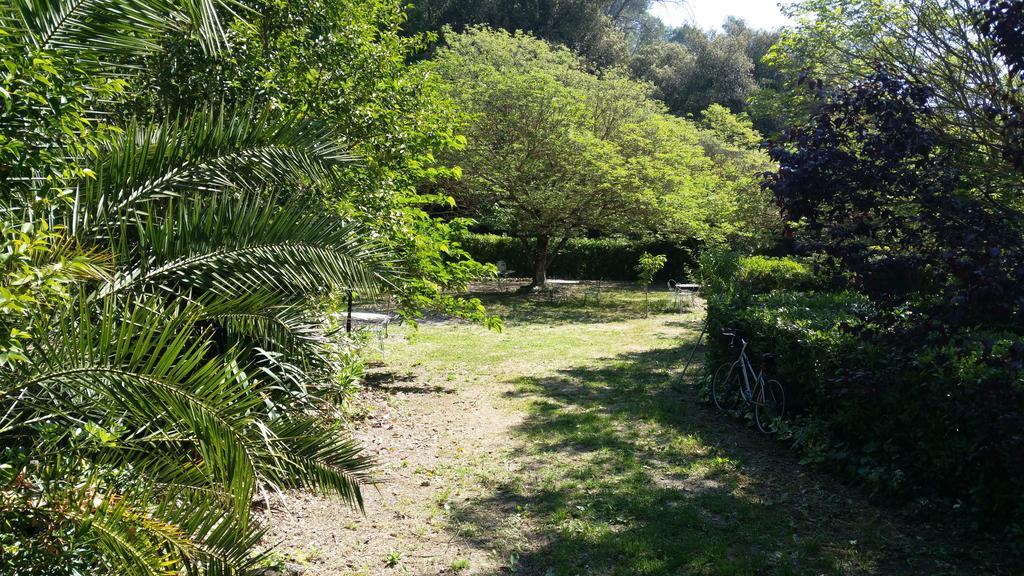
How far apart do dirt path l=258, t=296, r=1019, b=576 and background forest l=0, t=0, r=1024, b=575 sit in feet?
1.66

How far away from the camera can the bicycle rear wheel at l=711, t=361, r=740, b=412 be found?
7.74 metres

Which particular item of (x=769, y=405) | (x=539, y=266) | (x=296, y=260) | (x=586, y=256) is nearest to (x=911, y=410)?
(x=769, y=405)

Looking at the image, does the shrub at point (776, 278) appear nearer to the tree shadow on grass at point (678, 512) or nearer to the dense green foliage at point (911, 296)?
the tree shadow on grass at point (678, 512)

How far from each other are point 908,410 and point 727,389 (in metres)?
3.13

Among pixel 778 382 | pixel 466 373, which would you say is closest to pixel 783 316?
pixel 778 382

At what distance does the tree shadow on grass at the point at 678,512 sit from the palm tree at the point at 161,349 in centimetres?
181

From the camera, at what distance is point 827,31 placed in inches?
375

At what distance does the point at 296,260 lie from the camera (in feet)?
13.1

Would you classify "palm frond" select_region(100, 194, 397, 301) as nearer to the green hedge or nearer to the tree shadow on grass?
the tree shadow on grass

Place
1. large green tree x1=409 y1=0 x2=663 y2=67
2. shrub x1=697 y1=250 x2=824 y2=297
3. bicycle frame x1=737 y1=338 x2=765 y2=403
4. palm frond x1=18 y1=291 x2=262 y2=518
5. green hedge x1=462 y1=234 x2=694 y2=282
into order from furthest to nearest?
1. large green tree x1=409 y1=0 x2=663 y2=67
2. green hedge x1=462 y1=234 x2=694 y2=282
3. shrub x1=697 y1=250 x2=824 y2=297
4. bicycle frame x1=737 y1=338 x2=765 y2=403
5. palm frond x1=18 y1=291 x2=262 y2=518

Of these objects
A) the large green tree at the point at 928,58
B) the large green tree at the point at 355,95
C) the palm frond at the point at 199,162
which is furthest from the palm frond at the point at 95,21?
the large green tree at the point at 928,58

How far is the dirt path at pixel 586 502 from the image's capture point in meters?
4.21

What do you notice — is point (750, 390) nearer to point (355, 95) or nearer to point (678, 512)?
point (678, 512)

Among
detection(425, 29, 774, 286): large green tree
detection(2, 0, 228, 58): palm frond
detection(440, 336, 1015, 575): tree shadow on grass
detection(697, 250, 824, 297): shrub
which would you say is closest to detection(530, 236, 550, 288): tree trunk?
detection(425, 29, 774, 286): large green tree
